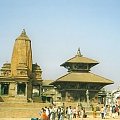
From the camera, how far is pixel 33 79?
53.6 meters

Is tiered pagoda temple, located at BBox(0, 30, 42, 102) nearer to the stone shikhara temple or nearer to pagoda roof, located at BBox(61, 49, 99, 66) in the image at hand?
the stone shikhara temple

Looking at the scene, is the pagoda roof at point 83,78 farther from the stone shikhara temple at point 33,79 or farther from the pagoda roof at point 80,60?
the pagoda roof at point 80,60

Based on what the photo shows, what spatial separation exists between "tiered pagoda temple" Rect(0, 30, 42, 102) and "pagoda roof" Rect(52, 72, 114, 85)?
4.45 metres

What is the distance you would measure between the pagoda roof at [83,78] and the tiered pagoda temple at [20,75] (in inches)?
175

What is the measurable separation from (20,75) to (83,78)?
8.22m

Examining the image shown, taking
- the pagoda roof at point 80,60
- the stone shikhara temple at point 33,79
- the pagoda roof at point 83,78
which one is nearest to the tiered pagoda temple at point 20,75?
the stone shikhara temple at point 33,79

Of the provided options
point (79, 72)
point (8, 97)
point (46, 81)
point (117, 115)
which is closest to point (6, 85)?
point (8, 97)

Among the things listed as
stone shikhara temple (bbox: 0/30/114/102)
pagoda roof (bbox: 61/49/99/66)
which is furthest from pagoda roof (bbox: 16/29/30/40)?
pagoda roof (bbox: 61/49/99/66)

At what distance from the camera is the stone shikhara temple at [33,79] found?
48.1 metres

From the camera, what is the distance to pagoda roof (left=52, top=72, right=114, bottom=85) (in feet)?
156

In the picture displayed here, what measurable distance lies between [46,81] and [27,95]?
111 feet

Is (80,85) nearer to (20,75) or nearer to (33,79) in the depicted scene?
(20,75)

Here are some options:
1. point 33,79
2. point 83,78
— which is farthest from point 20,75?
point 83,78

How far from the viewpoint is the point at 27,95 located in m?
50.2
